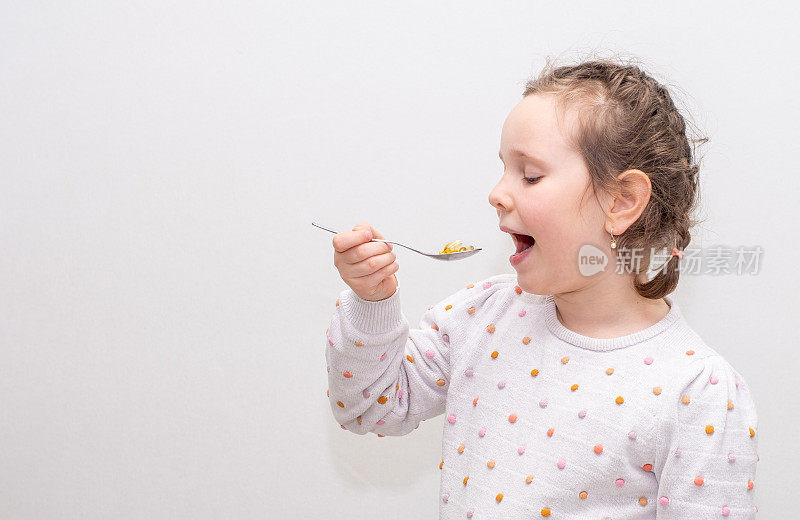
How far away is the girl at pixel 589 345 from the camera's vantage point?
768 millimetres

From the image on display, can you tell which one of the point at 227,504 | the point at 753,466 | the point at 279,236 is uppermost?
the point at 279,236

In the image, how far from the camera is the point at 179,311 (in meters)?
1.22

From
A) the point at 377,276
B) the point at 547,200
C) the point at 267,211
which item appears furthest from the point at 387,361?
the point at 267,211

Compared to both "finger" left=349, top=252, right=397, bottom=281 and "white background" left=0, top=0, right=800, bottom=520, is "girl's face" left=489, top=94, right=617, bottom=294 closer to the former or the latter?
"finger" left=349, top=252, right=397, bottom=281

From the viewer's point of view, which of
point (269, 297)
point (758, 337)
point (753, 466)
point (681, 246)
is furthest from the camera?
point (269, 297)

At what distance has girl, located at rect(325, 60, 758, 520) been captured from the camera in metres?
0.77

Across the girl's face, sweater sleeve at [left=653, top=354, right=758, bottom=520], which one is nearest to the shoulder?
sweater sleeve at [left=653, top=354, right=758, bottom=520]

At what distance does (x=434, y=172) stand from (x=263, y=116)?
0.24 meters

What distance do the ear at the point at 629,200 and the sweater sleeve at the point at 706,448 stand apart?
0.14 metres

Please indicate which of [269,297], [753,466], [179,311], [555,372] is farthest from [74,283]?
[753,466]

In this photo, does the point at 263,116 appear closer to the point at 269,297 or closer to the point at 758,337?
the point at 269,297

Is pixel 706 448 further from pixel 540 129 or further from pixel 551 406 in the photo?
pixel 540 129

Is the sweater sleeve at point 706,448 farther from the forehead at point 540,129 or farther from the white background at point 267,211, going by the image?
the white background at point 267,211

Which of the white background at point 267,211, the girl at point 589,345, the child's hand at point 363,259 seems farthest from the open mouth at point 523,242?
the white background at point 267,211
